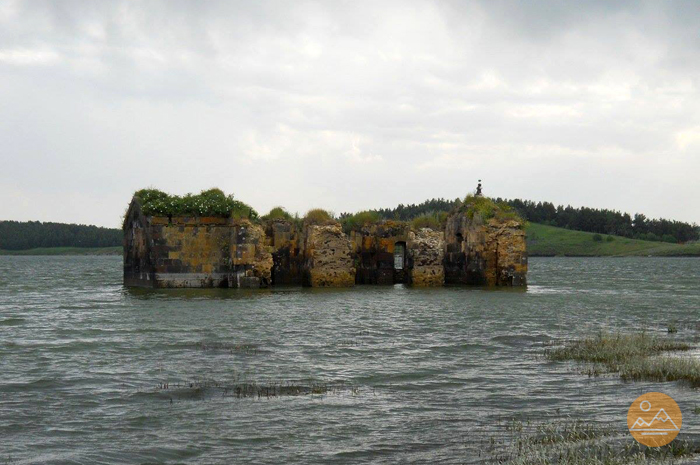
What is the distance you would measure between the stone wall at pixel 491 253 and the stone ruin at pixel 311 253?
52 mm

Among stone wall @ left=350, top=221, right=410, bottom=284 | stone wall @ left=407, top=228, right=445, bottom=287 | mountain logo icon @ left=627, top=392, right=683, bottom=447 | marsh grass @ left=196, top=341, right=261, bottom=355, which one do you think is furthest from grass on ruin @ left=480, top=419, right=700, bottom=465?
stone wall @ left=350, top=221, right=410, bottom=284

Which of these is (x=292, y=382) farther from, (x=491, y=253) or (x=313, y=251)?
(x=491, y=253)

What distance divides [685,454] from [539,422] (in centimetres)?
208

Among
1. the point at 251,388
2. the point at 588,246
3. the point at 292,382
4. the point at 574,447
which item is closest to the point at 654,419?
the point at 574,447

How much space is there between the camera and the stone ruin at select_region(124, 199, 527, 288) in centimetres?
3622

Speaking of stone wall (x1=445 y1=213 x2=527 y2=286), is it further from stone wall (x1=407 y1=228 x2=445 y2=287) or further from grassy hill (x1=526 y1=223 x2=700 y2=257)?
grassy hill (x1=526 y1=223 x2=700 y2=257)

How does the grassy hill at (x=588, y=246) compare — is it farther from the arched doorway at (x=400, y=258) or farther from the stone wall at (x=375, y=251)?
the stone wall at (x=375, y=251)

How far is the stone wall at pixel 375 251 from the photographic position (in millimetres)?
43219

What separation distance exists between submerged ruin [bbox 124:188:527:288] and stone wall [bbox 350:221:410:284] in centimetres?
6

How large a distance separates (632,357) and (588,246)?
14079 centimetres

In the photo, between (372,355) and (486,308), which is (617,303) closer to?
(486,308)

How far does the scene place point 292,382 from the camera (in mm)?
12664

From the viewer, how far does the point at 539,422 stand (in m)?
9.88

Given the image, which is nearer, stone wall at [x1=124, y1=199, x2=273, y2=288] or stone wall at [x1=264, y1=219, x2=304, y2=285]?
stone wall at [x1=124, y1=199, x2=273, y2=288]
